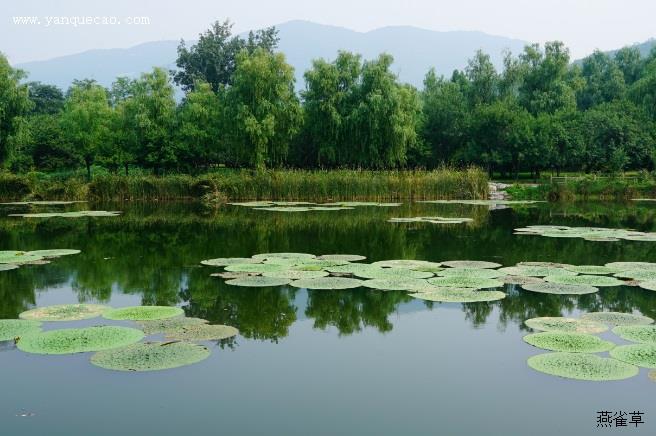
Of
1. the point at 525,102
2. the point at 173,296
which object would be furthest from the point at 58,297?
the point at 525,102

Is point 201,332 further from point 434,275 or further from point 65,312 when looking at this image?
point 434,275

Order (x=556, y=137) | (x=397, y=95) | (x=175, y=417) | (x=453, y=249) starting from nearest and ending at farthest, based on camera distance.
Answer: (x=175, y=417) → (x=453, y=249) → (x=397, y=95) → (x=556, y=137)

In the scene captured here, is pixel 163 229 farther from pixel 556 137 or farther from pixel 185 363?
pixel 556 137

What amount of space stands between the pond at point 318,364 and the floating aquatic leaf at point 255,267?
41cm

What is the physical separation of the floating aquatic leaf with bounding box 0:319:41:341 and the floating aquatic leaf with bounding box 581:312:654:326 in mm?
6229

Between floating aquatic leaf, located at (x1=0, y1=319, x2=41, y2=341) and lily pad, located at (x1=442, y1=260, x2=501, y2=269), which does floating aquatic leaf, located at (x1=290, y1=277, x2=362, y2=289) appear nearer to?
lily pad, located at (x1=442, y1=260, x2=501, y2=269)

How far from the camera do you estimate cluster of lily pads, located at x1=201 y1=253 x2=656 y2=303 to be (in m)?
8.90

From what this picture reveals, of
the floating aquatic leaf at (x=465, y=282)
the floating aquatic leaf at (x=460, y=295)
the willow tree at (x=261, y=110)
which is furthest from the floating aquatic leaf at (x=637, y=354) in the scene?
the willow tree at (x=261, y=110)

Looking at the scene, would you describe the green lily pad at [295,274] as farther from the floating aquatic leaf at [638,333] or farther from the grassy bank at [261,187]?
the grassy bank at [261,187]

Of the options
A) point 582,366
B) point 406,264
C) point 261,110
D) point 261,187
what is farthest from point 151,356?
point 261,110

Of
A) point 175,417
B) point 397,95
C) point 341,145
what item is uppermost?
point 397,95

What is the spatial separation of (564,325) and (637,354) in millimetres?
1162

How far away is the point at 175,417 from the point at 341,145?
30.6 meters

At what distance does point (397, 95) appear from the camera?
1335 inches
